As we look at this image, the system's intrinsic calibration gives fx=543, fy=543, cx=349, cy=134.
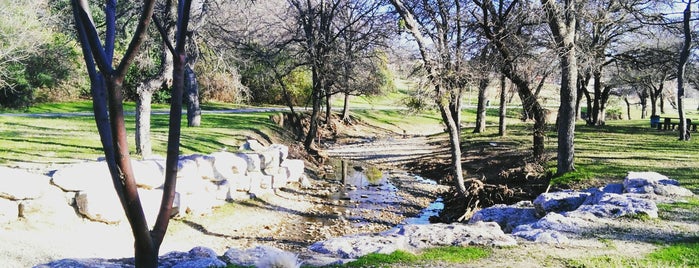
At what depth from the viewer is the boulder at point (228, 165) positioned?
466 inches

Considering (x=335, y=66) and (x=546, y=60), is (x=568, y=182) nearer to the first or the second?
(x=546, y=60)

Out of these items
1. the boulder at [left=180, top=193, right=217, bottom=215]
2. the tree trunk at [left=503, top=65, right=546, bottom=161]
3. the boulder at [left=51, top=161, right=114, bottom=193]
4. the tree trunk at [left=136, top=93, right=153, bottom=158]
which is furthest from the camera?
the tree trunk at [left=503, top=65, right=546, bottom=161]

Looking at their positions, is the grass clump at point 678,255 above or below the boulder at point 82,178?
below

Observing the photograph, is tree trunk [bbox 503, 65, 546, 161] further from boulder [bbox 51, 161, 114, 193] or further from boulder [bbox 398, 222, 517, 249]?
Answer: boulder [bbox 51, 161, 114, 193]

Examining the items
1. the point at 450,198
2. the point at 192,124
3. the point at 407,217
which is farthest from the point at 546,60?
the point at 192,124

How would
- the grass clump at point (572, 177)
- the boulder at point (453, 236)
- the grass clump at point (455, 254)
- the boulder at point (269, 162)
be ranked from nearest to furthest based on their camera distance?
the grass clump at point (455, 254), the boulder at point (453, 236), the grass clump at point (572, 177), the boulder at point (269, 162)

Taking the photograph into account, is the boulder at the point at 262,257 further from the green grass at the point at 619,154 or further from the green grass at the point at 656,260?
the green grass at the point at 619,154

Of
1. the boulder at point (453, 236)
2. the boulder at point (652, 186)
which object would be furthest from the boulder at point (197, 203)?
the boulder at point (652, 186)

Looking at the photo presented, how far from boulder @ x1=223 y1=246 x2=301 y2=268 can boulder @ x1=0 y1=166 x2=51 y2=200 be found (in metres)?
3.99

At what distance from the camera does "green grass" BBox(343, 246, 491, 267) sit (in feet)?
17.9

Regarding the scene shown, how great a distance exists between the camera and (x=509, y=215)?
377 inches

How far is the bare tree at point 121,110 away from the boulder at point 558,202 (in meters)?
7.13

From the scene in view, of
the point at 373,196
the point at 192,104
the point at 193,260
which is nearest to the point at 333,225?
the point at 373,196

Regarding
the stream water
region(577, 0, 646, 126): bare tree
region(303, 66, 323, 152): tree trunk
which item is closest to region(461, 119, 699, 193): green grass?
region(577, 0, 646, 126): bare tree
